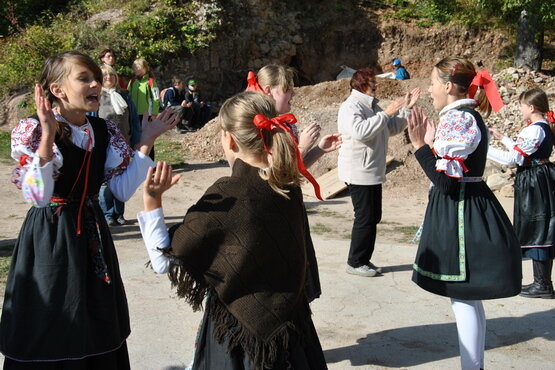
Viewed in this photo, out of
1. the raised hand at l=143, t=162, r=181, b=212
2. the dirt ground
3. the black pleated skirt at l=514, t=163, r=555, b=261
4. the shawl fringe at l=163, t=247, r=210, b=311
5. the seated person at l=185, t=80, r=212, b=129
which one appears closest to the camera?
the raised hand at l=143, t=162, r=181, b=212

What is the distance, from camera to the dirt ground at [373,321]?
416cm

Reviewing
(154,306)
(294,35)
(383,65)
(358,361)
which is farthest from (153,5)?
(358,361)

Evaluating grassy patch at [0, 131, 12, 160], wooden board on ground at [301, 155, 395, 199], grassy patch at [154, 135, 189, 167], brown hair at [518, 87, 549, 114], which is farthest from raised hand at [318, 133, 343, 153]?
grassy patch at [0, 131, 12, 160]

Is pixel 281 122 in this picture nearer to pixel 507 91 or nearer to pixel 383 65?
pixel 507 91

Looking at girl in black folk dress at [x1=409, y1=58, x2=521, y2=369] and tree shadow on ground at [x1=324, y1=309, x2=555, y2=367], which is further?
tree shadow on ground at [x1=324, y1=309, x2=555, y2=367]

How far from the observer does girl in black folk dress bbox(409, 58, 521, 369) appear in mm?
3529

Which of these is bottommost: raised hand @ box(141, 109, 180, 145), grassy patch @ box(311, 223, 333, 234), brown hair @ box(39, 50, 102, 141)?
grassy patch @ box(311, 223, 333, 234)

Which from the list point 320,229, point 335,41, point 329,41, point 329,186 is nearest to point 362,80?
point 320,229

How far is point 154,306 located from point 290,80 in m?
2.00

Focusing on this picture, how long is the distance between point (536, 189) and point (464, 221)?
219 cm

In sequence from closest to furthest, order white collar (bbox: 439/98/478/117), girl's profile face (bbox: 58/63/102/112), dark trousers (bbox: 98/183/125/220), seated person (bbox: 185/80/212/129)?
girl's profile face (bbox: 58/63/102/112) < white collar (bbox: 439/98/478/117) < dark trousers (bbox: 98/183/125/220) < seated person (bbox: 185/80/212/129)

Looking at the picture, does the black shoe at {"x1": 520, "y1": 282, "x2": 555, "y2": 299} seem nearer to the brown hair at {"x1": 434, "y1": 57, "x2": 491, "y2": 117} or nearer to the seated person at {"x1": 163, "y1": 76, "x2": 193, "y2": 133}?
the brown hair at {"x1": 434, "y1": 57, "x2": 491, "y2": 117}

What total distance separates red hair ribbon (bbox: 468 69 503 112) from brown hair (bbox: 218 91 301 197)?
1554 millimetres

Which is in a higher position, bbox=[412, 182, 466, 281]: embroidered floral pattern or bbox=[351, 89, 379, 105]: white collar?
bbox=[351, 89, 379, 105]: white collar
